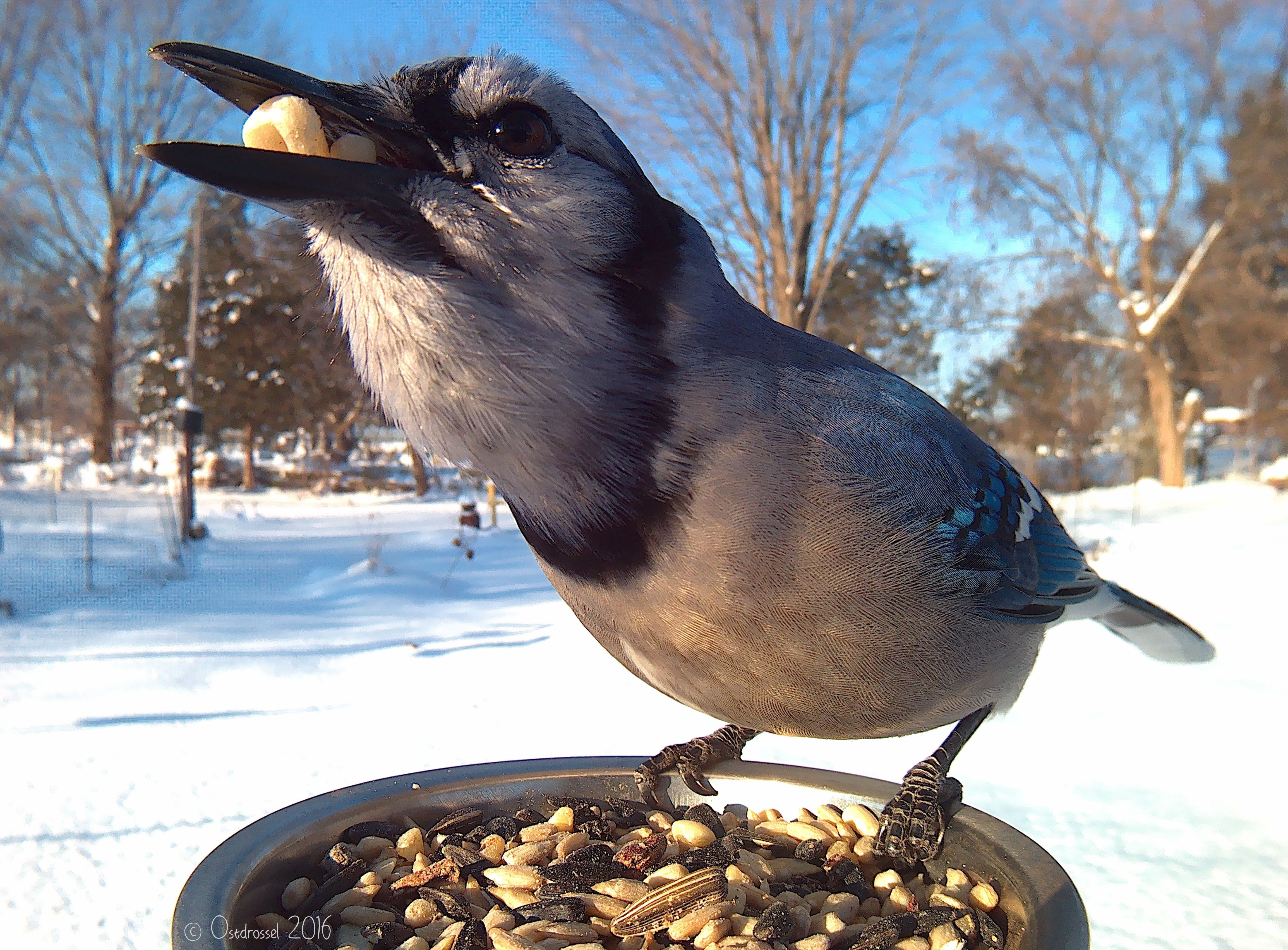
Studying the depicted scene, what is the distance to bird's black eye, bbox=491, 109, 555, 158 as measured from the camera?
0.89 meters

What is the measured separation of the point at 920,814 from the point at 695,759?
391mm

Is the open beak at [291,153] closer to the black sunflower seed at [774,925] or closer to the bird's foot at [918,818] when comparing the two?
the black sunflower seed at [774,925]

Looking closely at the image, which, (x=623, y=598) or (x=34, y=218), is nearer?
(x=623, y=598)

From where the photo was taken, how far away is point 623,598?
1.04m

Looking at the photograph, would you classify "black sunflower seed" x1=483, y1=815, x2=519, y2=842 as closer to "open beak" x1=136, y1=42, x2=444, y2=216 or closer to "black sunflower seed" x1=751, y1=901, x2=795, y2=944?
"black sunflower seed" x1=751, y1=901, x2=795, y2=944

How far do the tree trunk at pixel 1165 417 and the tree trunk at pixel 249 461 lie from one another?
18.9 meters

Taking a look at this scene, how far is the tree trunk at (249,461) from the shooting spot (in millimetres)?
18906

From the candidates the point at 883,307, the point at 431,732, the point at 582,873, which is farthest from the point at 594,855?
the point at 883,307

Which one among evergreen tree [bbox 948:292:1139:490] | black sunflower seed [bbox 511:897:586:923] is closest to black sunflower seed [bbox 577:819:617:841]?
black sunflower seed [bbox 511:897:586:923]

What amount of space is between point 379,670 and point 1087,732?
→ 3419 mm

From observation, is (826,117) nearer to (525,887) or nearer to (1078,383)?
(525,887)

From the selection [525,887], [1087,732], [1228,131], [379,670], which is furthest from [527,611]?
[1228,131]

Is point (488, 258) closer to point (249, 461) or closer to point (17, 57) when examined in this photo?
point (17, 57)

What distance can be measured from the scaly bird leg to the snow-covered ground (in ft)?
4.24
